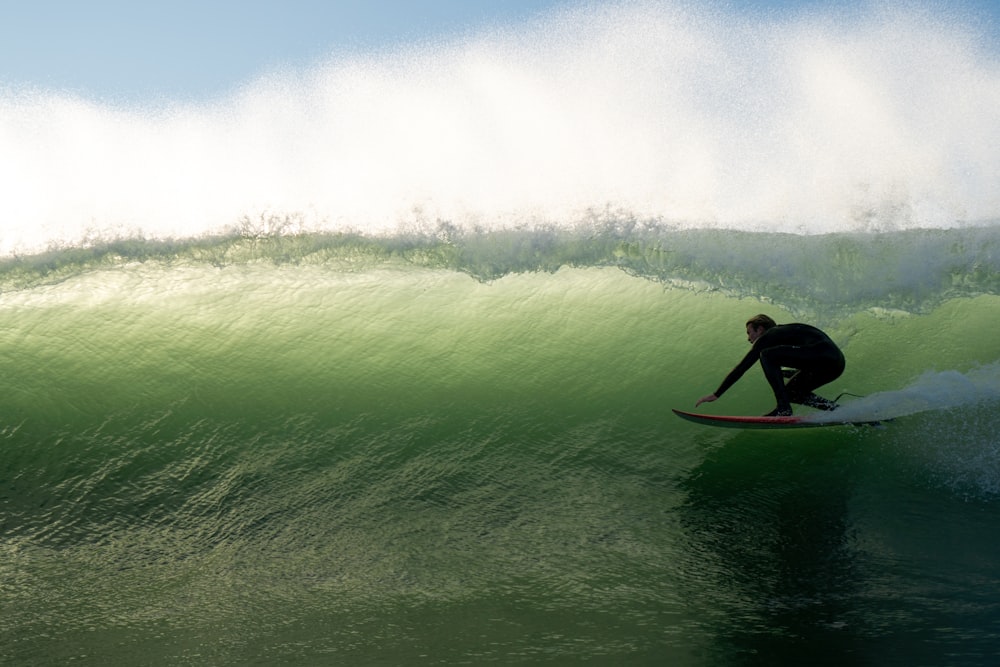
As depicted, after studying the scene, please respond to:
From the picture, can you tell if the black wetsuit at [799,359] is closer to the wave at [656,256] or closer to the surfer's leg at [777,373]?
the surfer's leg at [777,373]

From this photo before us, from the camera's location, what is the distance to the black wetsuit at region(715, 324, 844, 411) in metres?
5.12

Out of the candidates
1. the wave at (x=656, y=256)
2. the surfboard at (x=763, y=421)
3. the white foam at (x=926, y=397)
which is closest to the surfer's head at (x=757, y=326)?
the surfboard at (x=763, y=421)

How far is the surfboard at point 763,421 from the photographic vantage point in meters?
5.09

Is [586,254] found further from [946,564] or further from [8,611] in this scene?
[8,611]

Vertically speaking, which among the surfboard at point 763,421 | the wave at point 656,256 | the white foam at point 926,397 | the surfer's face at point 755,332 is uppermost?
the wave at point 656,256

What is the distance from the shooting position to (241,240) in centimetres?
741

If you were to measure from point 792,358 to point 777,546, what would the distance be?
1.35 m

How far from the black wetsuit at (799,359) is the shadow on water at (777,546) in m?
0.28

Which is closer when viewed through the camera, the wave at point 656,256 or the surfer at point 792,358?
the surfer at point 792,358

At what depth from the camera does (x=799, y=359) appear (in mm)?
5195

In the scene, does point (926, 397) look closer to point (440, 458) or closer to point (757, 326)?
point (757, 326)

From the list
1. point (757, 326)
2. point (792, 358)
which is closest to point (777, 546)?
point (792, 358)

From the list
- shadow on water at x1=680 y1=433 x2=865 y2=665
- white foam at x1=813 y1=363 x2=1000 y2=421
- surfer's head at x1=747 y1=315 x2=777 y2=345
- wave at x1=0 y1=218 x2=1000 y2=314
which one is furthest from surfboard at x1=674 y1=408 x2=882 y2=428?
wave at x1=0 y1=218 x2=1000 y2=314

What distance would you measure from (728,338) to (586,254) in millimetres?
1361
